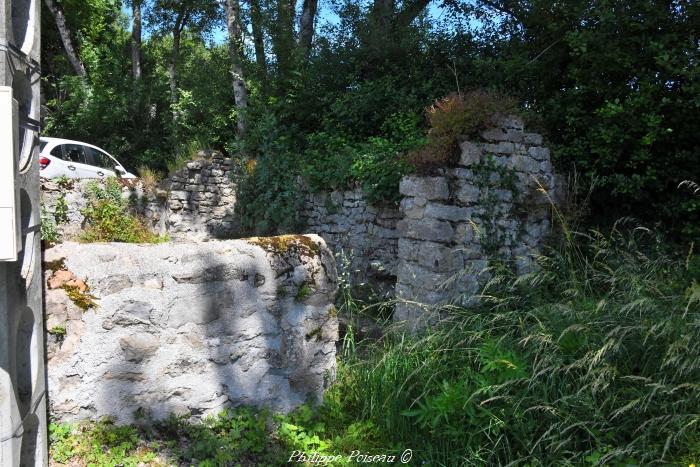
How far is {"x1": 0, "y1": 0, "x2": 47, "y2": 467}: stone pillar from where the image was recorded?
215 cm

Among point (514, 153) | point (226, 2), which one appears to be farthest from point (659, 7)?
point (226, 2)

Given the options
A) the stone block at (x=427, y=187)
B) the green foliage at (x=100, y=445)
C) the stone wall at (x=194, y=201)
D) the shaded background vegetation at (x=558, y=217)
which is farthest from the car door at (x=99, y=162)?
the green foliage at (x=100, y=445)

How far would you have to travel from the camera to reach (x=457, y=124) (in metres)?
5.45

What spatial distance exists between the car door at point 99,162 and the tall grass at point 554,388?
1042 cm

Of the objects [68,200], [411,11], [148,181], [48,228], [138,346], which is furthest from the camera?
[411,11]

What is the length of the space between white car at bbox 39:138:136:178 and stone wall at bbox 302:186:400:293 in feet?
17.4

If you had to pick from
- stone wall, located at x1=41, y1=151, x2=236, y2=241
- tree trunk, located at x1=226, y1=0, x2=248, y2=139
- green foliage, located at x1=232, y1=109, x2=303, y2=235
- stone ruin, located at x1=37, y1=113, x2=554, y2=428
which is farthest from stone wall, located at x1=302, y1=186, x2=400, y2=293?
tree trunk, located at x1=226, y1=0, x2=248, y2=139

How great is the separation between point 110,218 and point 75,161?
140 inches

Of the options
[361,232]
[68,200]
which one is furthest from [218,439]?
[68,200]

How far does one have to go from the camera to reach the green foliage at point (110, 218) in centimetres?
877

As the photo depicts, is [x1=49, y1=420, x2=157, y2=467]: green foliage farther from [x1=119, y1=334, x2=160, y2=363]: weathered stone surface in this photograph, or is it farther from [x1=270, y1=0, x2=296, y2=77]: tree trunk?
[x1=270, y1=0, x2=296, y2=77]: tree trunk

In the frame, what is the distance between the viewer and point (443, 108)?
18.6 feet

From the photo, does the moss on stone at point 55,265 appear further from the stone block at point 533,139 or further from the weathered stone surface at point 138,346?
the stone block at point 533,139

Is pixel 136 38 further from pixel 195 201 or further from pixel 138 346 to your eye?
pixel 138 346
